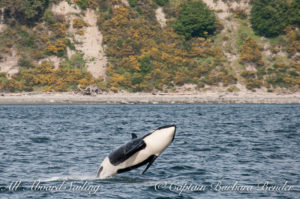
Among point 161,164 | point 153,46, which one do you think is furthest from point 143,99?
point 161,164

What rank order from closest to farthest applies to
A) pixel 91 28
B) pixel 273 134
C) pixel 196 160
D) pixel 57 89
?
pixel 196 160
pixel 273 134
pixel 57 89
pixel 91 28

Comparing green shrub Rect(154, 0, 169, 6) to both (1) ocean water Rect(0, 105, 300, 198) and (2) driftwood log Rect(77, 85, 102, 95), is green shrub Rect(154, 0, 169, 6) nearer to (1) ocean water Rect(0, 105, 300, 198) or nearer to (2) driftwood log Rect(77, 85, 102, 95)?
(2) driftwood log Rect(77, 85, 102, 95)

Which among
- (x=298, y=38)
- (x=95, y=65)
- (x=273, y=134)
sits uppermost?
(x=298, y=38)

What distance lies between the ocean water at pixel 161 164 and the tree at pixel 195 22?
55971 mm

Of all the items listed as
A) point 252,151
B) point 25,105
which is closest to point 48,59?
point 25,105

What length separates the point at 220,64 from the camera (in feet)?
298

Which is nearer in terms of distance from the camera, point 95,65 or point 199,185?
point 199,185

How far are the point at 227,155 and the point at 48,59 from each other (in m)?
67.8

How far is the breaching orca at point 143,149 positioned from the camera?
16641 mm

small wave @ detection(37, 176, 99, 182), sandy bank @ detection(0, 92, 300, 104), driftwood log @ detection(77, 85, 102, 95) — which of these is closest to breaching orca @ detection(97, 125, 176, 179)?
small wave @ detection(37, 176, 99, 182)

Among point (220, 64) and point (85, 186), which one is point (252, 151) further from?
point (220, 64)

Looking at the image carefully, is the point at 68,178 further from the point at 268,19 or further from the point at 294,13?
the point at 294,13

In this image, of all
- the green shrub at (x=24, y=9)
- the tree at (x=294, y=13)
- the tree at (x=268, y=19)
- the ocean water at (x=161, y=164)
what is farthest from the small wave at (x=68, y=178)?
the tree at (x=294, y=13)

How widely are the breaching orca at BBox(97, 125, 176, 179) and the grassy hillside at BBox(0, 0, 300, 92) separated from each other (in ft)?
219
